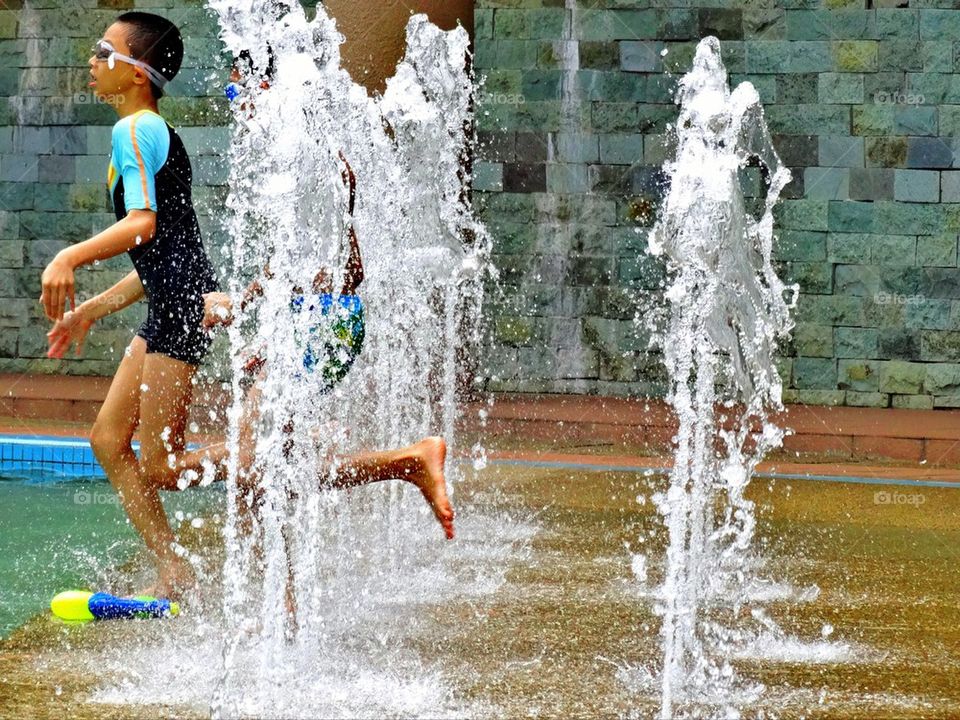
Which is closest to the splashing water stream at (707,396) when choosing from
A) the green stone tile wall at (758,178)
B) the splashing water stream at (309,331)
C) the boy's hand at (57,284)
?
the splashing water stream at (309,331)

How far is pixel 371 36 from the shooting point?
6613 millimetres

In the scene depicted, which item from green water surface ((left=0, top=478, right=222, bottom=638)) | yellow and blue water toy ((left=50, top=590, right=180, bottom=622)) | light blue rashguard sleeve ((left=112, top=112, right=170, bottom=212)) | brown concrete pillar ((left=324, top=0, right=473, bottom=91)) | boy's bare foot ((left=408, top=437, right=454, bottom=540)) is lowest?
green water surface ((left=0, top=478, right=222, bottom=638))

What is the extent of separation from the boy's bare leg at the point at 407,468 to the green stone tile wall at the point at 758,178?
5.22 m

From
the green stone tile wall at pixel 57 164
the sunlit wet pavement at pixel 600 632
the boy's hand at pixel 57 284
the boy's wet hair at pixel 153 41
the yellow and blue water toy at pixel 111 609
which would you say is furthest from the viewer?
the green stone tile wall at pixel 57 164

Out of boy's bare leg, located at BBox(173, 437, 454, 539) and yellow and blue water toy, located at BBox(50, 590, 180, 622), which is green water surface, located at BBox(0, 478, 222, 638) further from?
boy's bare leg, located at BBox(173, 437, 454, 539)

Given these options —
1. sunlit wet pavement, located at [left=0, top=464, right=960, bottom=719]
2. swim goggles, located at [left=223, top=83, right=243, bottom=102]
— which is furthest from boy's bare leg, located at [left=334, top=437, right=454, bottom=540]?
swim goggles, located at [left=223, top=83, right=243, bottom=102]

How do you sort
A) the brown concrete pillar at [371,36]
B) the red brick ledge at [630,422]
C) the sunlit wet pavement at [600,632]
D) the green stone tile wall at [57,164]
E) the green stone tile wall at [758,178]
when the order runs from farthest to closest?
the green stone tile wall at [57,164] < the green stone tile wall at [758,178] < the red brick ledge at [630,422] < the brown concrete pillar at [371,36] < the sunlit wet pavement at [600,632]

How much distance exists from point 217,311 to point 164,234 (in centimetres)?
28

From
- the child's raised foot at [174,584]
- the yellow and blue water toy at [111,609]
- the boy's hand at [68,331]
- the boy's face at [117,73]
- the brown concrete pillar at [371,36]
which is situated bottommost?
the yellow and blue water toy at [111,609]

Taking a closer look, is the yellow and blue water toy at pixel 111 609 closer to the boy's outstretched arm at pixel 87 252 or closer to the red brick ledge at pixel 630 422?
the boy's outstretched arm at pixel 87 252

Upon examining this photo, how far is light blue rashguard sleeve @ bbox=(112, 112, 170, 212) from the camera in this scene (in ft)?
12.9

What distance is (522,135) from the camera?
9.07m

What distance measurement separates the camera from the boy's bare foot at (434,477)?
12.5 ft

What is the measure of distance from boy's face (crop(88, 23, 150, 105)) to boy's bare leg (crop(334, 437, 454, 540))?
1192 mm
